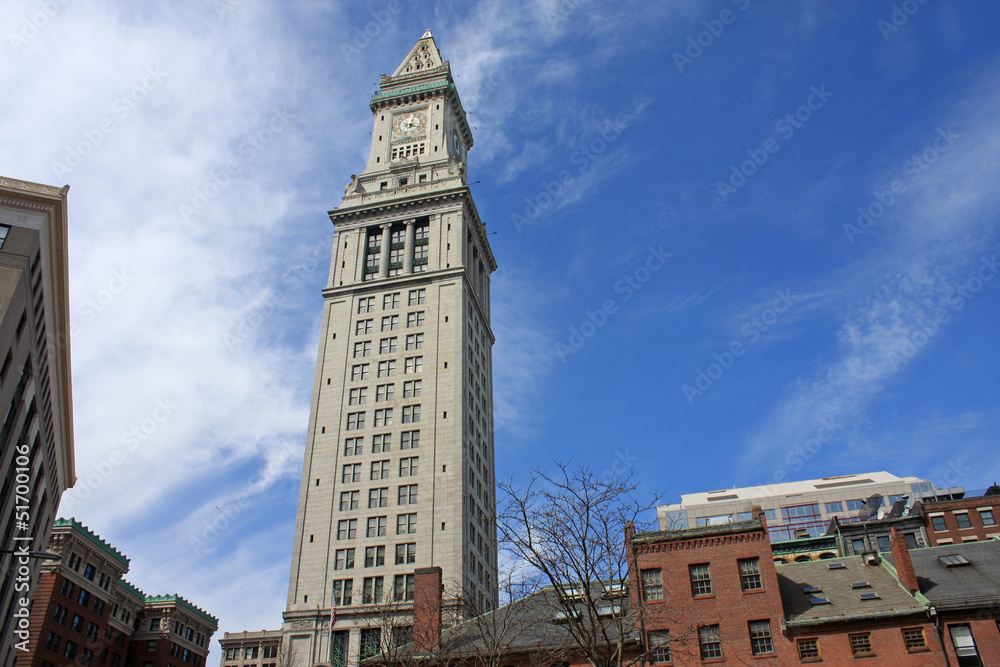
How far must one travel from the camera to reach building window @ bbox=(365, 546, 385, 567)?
234ft

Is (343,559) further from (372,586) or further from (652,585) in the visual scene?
(652,585)

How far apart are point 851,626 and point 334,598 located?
154 ft

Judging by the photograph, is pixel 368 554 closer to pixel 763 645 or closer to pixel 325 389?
pixel 325 389

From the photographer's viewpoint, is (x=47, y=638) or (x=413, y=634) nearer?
(x=413, y=634)

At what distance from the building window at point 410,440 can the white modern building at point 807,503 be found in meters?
50.0

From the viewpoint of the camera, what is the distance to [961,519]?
6600 centimetres

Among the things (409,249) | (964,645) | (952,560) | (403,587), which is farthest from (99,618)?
(964,645)

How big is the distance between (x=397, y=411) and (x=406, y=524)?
12575mm

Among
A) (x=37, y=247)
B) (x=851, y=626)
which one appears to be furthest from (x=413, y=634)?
(x=37, y=247)

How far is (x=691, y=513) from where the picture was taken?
125375 mm

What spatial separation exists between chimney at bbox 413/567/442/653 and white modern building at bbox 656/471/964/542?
76.0 metres

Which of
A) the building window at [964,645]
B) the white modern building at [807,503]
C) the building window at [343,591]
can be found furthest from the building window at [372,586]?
the white modern building at [807,503]

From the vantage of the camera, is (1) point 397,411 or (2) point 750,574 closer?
(2) point 750,574

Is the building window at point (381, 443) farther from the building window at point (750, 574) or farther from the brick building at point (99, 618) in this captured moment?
the building window at point (750, 574)
